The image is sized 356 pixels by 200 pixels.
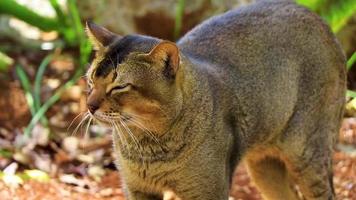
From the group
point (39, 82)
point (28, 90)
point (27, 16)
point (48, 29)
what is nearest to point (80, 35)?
point (48, 29)

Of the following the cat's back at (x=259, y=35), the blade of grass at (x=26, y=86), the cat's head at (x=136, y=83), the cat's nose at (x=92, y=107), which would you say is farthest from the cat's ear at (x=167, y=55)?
the blade of grass at (x=26, y=86)

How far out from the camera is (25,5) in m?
6.90

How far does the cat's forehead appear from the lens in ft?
10.8

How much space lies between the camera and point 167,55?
3.31 m

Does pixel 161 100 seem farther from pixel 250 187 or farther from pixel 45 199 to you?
pixel 250 187

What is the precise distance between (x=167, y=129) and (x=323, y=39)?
1.14 metres

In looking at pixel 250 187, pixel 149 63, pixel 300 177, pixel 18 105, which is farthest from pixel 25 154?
pixel 149 63

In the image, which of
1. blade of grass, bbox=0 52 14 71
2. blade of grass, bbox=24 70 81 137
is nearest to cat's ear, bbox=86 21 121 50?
blade of grass, bbox=24 70 81 137

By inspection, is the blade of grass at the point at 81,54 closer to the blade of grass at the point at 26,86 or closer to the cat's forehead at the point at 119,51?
the blade of grass at the point at 26,86

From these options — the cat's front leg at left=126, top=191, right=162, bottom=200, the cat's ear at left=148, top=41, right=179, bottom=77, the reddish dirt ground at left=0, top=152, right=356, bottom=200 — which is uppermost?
the cat's ear at left=148, top=41, right=179, bottom=77

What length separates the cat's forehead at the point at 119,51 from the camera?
3.30 meters

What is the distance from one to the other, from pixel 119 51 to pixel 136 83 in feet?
0.50

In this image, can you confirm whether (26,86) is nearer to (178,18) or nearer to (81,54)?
(81,54)

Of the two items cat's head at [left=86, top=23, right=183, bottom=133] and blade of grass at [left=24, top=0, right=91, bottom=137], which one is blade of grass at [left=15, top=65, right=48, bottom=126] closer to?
blade of grass at [left=24, top=0, right=91, bottom=137]
